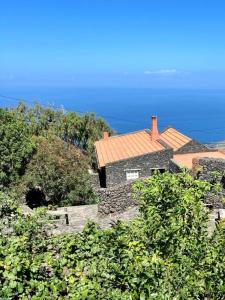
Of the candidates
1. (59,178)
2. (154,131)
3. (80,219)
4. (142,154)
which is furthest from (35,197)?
(80,219)

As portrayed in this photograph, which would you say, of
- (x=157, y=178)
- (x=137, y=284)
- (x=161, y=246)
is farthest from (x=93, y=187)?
(x=137, y=284)

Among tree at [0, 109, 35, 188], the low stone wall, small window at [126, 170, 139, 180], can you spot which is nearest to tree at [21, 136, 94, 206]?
tree at [0, 109, 35, 188]

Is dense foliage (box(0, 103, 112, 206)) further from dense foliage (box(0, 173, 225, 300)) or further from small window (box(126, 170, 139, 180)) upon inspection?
dense foliage (box(0, 173, 225, 300))

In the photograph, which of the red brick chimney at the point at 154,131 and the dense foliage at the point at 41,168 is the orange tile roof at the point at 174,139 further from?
the dense foliage at the point at 41,168

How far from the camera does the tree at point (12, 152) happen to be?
28.0 m

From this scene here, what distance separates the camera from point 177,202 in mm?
8930

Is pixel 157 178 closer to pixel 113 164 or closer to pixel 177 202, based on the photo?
pixel 177 202

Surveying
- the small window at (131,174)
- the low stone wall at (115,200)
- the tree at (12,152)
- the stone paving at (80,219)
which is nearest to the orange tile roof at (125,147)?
the small window at (131,174)

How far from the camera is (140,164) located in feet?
97.2

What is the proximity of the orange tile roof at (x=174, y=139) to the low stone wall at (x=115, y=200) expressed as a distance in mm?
13257

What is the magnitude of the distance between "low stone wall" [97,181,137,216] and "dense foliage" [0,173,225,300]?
32.4ft

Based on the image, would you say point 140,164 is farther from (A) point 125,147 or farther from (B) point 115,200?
(B) point 115,200

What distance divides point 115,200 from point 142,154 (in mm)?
10262

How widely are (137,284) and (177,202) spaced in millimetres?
3040
